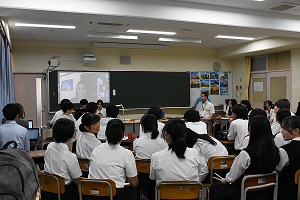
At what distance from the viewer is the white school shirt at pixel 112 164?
7.57 feet

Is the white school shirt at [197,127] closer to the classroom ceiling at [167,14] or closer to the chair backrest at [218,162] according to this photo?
the chair backrest at [218,162]

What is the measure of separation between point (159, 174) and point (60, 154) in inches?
36.1

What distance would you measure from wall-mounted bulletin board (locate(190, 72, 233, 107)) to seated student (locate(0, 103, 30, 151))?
23.4 ft

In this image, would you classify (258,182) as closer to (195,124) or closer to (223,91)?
(195,124)

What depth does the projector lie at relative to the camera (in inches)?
316

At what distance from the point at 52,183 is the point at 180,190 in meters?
1.15

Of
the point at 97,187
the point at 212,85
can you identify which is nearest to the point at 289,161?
the point at 97,187

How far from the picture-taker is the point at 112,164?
230cm

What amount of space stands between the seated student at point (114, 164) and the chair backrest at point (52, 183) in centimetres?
29

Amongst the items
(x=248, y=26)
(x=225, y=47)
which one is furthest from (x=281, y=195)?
(x=225, y=47)

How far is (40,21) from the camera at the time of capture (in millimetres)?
5652

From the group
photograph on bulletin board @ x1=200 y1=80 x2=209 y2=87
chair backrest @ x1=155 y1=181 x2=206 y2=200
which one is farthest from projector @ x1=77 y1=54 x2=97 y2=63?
chair backrest @ x1=155 y1=181 x2=206 y2=200

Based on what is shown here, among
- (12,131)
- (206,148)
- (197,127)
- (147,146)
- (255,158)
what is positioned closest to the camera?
(255,158)

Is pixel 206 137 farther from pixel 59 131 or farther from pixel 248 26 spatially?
pixel 248 26
